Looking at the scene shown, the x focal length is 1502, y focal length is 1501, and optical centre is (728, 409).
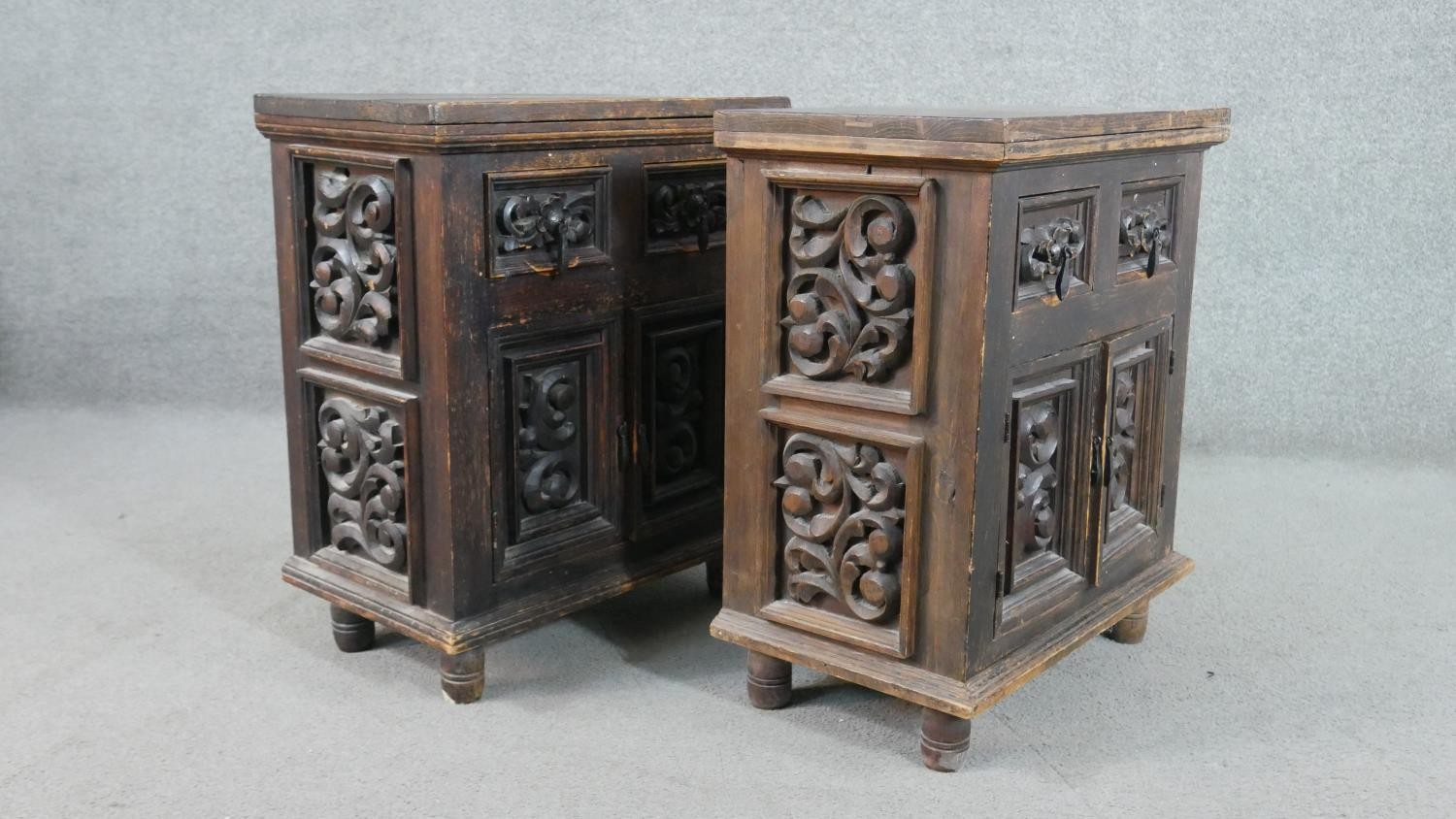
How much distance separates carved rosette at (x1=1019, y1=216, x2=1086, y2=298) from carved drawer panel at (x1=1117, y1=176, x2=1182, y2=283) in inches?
4.9

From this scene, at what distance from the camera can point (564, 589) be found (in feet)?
6.52

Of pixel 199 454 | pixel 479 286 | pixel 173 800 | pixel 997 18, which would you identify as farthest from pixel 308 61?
pixel 173 800

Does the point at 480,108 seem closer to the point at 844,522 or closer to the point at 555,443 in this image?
the point at 555,443

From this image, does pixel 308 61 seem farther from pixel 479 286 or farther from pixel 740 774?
pixel 740 774

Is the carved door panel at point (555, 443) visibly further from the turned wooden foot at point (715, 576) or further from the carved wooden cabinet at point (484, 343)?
the turned wooden foot at point (715, 576)

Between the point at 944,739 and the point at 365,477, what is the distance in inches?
31.6

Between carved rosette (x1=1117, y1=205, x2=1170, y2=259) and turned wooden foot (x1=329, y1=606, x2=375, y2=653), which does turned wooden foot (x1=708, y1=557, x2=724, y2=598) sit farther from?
carved rosette (x1=1117, y1=205, x2=1170, y2=259)

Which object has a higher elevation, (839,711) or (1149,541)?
(1149,541)

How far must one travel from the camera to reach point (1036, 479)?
5.82ft

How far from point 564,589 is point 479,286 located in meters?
0.44

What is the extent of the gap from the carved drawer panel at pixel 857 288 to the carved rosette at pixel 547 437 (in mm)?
324

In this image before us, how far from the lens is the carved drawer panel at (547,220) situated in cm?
181

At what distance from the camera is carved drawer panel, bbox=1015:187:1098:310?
1.64 meters

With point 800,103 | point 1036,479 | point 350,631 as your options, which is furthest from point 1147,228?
point 800,103
